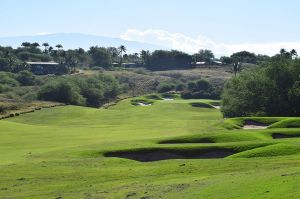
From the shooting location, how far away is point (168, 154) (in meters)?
42.1

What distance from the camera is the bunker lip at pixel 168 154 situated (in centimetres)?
4112

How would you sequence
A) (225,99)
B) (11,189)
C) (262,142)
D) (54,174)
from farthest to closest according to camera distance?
1. (225,99)
2. (262,142)
3. (54,174)
4. (11,189)

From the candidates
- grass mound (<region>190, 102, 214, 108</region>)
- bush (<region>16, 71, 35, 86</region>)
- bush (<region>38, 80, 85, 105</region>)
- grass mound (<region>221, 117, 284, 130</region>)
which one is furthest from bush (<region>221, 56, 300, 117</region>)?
→ bush (<region>16, 71, 35, 86</region>)

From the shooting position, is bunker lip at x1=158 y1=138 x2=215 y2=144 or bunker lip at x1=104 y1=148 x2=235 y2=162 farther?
bunker lip at x1=158 y1=138 x2=215 y2=144

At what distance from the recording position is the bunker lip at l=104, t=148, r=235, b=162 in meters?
41.1

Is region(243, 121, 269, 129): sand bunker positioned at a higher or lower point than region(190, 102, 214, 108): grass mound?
higher

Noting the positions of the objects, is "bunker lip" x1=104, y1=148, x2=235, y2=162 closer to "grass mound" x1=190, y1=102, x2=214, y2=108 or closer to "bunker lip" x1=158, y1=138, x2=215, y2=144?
"bunker lip" x1=158, y1=138, x2=215, y2=144

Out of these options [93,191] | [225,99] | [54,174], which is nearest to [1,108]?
[225,99]

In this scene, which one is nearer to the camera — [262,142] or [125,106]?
[262,142]

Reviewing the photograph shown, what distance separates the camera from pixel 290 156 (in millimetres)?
34219

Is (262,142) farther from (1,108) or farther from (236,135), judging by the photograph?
(1,108)

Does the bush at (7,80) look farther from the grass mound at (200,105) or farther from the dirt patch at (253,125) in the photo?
the dirt patch at (253,125)

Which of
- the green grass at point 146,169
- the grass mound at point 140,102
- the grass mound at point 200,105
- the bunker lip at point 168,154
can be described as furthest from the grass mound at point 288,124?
the grass mound at point 140,102

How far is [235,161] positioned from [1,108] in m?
75.2
